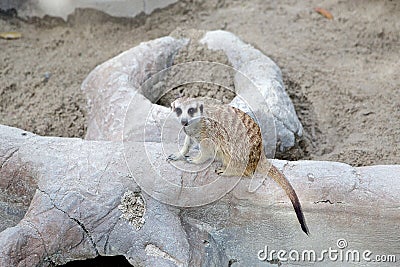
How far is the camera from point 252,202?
5.75 ft

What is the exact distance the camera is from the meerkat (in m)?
1.75

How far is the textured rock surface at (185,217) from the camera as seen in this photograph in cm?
170

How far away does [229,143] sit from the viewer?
1.78m

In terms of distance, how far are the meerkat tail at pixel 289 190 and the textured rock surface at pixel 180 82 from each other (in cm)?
36

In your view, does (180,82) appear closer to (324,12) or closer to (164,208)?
(164,208)

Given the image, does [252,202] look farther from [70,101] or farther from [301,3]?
[301,3]

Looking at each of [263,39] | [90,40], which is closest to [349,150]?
[263,39]

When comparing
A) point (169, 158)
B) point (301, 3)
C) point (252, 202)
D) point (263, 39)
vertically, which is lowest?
point (252, 202)

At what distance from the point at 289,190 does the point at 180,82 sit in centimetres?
87

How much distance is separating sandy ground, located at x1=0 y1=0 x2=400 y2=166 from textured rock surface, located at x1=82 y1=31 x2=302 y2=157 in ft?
0.60

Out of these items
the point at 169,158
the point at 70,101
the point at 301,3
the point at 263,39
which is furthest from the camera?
the point at 301,3

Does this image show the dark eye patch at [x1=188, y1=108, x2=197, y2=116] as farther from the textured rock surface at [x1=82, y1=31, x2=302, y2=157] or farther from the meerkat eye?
the textured rock surface at [x1=82, y1=31, x2=302, y2=157]

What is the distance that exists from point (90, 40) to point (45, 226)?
68.1 inches

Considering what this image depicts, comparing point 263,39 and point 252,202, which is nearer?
point 252,202
